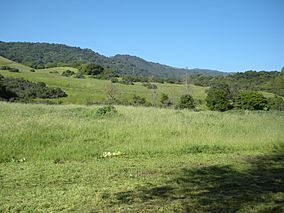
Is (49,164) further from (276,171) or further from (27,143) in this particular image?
(276,171)

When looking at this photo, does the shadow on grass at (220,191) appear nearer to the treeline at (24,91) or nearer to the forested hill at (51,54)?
the treeline at (24,91)

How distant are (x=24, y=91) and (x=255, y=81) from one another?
42.7 m

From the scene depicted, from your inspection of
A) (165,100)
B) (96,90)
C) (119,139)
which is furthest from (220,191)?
(96,90)

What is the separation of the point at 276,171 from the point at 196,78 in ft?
266

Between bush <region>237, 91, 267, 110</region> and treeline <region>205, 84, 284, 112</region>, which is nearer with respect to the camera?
treeline <region>205, 84, 284, 112</region>

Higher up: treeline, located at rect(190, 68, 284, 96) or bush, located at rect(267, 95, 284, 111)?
treeline, located at rect(190, 68, 284, 96)

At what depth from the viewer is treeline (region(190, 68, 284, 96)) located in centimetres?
5888

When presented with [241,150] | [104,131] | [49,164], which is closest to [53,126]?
[104,131]

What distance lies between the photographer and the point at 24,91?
5078 cm

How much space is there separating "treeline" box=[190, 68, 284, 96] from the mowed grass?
3990 cm

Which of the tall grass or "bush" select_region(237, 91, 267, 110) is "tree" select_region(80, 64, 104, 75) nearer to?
"bush" select_region(237, 91, 267, 110)

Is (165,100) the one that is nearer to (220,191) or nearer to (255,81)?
(255,81)

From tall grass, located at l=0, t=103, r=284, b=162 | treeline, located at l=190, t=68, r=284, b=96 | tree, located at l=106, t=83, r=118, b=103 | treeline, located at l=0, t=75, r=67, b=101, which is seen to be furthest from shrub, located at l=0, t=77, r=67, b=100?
tall grass, located at l=0, t=103, r=284, b=162

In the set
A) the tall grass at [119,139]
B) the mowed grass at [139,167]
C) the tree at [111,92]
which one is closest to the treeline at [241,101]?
the tree at [111,92]
